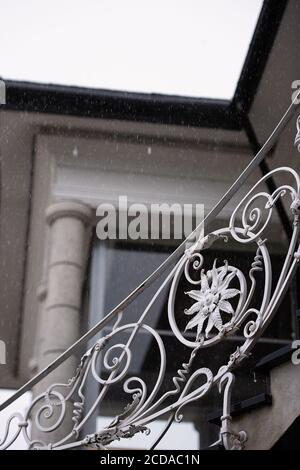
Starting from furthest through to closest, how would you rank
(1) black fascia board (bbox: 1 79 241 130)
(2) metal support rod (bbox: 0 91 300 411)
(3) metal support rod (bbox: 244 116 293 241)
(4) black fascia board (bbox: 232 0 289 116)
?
(3) metal support rod (bbox: 244 116 293 241)
(1) black fascia board (bbox: 1 79 241 130)
(4) black fascia board (bbox: 232 0 289 116)
(2) metal support rod (bbox: 0 91 300 411)

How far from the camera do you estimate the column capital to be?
8242 millimetres

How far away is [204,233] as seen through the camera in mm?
4133

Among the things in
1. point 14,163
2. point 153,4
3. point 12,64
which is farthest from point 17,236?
point 153,4

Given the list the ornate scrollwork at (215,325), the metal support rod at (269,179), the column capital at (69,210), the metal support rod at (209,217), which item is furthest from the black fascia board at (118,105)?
the ornate scrollwork at (215,325)

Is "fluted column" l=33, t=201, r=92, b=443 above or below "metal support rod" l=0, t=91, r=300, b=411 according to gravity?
above

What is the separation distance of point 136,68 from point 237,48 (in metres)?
1.25

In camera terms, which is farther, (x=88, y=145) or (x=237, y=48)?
(x=237, y=48)

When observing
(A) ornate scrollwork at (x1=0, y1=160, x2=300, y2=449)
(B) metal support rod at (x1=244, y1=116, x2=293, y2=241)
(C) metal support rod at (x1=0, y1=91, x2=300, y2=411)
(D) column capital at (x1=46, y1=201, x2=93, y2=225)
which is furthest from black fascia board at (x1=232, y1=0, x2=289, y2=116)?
(A) ornate scrollwork at (x1=0, y1=160, x2=300, y2=449)

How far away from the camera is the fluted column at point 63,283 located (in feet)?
25.1

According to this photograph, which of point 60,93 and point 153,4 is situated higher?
point 153,4

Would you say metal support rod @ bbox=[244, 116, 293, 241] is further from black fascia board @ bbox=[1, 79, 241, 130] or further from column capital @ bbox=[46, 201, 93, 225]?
column capital @ bbox=[46, 201, 93, 225]

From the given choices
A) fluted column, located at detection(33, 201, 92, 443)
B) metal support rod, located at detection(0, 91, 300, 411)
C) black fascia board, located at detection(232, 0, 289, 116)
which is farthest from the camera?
fluted column, located at detection(33, 201, 92, 443)

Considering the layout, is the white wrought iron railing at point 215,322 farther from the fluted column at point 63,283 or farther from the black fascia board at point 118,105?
the black fascia board at point 118,105

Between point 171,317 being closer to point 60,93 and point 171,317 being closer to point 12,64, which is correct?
point 60,93
